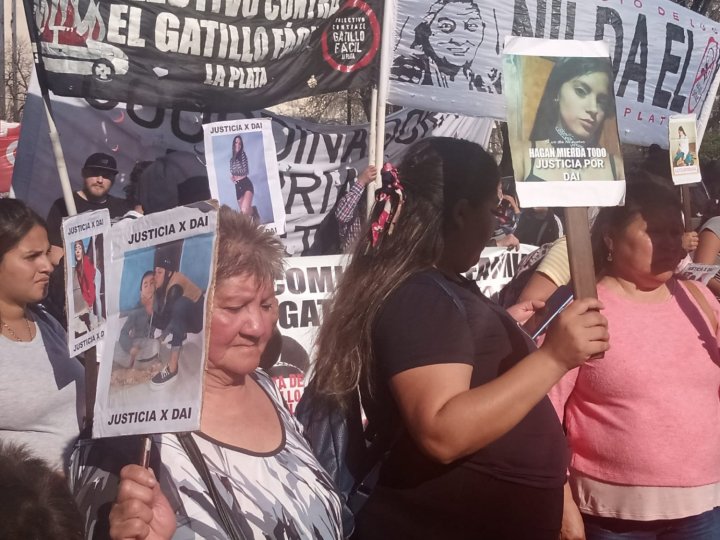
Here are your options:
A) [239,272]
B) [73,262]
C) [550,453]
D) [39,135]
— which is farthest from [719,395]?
[39,135]

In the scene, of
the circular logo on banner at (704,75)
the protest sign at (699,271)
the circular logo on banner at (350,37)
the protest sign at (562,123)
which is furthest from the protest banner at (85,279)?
the circular logo on banner at (704,75)

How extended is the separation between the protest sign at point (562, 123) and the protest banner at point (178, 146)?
325 cm

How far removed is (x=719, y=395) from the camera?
307 cm

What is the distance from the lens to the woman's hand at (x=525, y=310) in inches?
126

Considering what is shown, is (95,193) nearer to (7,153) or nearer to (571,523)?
(7,153)

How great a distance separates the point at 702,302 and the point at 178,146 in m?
3.89

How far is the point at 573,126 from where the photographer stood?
7.53ft

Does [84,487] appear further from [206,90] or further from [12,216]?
[206,90]

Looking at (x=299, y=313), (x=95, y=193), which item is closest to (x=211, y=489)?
(x=299, y=313)

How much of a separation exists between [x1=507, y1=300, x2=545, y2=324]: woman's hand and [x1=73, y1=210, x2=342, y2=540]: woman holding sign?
110 centimetres

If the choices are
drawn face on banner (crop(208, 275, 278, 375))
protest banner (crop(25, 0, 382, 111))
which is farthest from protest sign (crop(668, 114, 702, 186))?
drawn face on banner (crop(208, 275, 278, 375))

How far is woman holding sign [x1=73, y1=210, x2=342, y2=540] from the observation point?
180 centimetres

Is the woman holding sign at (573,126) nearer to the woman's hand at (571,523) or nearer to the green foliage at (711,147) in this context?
the woman's hand at (571,523)

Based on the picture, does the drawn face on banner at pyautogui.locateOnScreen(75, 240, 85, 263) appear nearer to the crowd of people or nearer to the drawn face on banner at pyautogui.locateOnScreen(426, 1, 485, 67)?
the crowd of people
